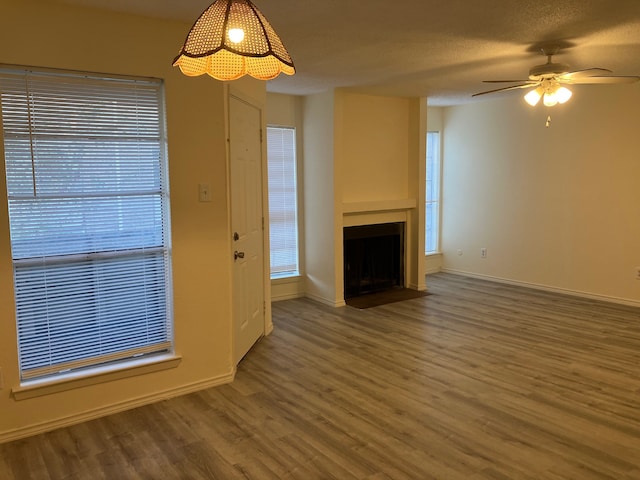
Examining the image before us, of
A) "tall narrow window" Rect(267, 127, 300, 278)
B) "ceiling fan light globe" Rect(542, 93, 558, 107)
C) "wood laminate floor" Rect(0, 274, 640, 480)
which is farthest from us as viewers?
"tall narrow window" Rect(267, 127, 300, 278)

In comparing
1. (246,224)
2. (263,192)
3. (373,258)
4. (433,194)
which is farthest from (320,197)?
(433,194)

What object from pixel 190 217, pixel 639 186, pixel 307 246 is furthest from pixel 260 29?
pixel 639 186

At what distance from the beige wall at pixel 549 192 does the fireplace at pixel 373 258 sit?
1293mm

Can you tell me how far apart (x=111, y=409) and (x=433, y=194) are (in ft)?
17.7

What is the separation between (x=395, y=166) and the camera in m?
6.22

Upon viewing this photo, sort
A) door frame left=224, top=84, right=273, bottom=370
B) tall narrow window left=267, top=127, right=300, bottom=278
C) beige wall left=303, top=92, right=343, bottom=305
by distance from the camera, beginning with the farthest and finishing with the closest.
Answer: tall narrow window left=267, top=127, right=300, bottom=278, beige wall left=303, top=92, right=343, bottom=305, door frame left=224, top=84, right=273, bottom=370

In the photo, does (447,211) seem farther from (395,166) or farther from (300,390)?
(300,390)

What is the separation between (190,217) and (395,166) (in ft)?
11.6

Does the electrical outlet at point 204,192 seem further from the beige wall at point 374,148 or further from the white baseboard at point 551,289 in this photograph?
the white baseboard at point 551,289

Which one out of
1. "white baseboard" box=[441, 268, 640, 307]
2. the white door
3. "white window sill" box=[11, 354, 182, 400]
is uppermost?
the white door

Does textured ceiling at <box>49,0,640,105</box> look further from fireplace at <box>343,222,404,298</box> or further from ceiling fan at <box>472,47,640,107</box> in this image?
fireplace at <box>343,222,404,298</box>

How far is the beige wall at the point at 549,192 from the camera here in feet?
17.6

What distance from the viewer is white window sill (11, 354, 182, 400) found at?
2840mm

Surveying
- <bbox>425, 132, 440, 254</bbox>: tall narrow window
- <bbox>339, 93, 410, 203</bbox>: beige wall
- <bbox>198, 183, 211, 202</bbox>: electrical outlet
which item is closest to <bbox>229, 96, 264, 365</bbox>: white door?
<bbox>198, 183, 211, 202</bbox>: electrical outlet
